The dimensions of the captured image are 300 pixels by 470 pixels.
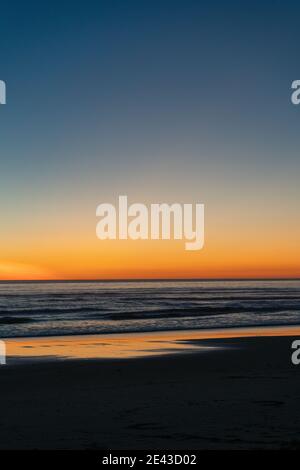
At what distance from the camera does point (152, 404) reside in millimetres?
12109

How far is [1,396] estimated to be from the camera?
13523mm

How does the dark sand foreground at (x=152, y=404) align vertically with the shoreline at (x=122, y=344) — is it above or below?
above

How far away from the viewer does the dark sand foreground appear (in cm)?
926

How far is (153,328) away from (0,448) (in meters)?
25.9

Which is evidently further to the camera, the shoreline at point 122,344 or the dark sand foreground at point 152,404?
the shoreline at point 122,344

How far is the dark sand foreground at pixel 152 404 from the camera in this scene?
9.26 m

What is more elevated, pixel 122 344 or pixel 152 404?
pixel 152 404

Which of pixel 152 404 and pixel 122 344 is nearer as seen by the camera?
pixel 152 404
